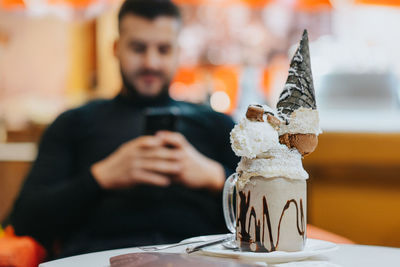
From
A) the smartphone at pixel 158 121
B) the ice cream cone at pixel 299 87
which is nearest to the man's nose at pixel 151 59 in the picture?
the smartphone at pixel 158 121

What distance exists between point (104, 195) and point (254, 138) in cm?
106

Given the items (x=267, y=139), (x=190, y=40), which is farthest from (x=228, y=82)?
(x=267, y=139)

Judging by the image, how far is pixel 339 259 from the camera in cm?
102

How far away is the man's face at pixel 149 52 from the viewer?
2.03 m

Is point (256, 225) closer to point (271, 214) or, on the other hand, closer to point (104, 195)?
point (271, 214)

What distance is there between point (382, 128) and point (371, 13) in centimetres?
530

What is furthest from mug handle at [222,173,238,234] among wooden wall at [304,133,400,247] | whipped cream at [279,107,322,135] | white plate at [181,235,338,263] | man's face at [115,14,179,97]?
wooden wall at [304,133,400,247]

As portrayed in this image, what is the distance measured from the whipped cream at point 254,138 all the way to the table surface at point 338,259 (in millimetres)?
195

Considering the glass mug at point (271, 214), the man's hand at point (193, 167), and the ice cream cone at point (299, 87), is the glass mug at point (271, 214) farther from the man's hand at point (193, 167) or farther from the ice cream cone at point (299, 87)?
the man's hand at point (193, 167)

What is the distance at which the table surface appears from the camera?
97cm

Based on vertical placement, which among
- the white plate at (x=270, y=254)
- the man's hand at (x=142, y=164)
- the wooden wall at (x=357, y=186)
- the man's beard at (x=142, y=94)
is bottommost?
the wooden wall at (x=357, y=186)

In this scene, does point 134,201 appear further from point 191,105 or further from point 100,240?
point 191,105

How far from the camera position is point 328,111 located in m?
5.73

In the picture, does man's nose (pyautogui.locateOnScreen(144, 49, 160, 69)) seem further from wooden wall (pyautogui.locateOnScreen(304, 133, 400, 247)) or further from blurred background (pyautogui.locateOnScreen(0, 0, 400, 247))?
blurred background (pyautogui.locateOnScreen(0, 0, 400, 247))
